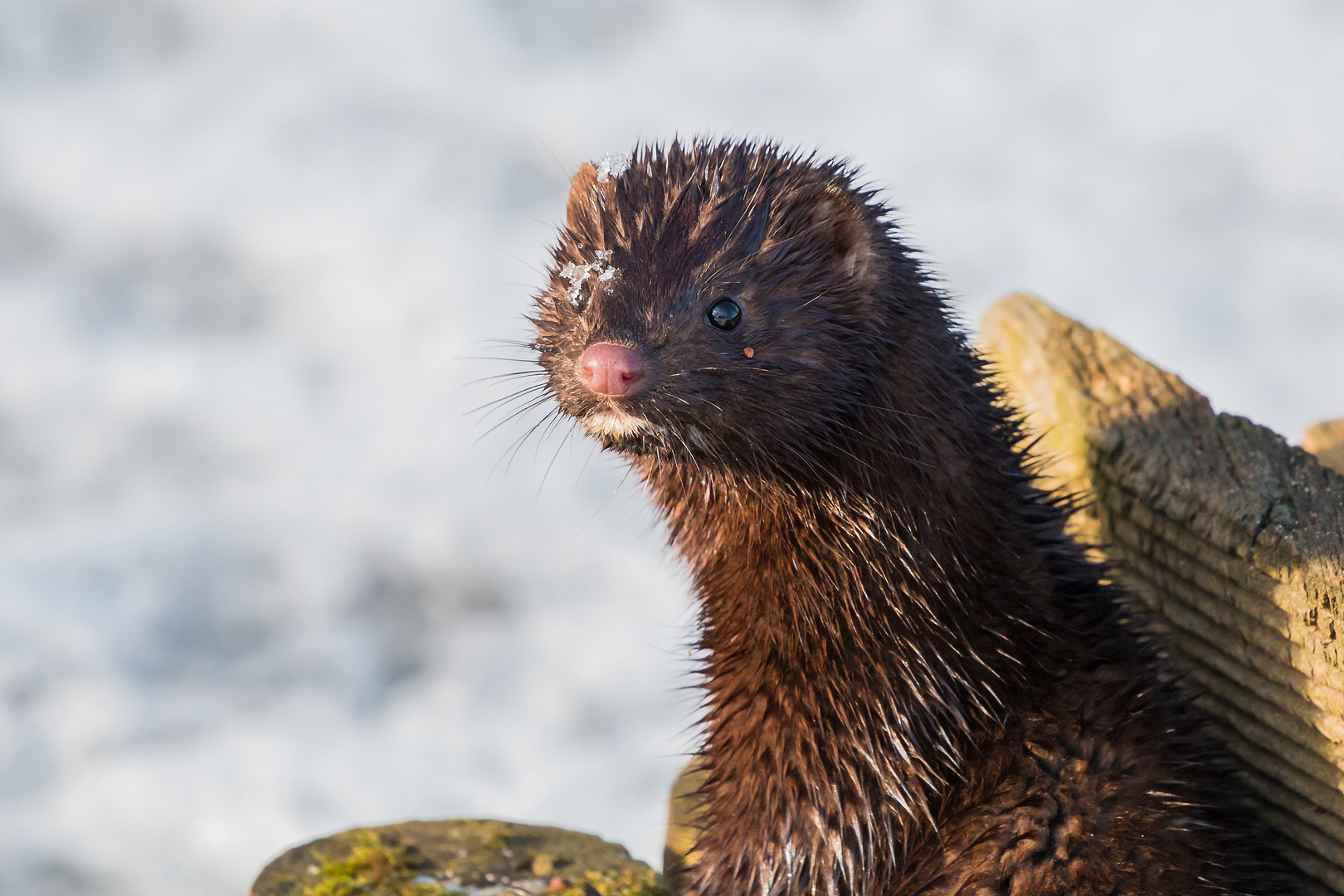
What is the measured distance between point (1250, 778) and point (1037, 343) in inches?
66.5

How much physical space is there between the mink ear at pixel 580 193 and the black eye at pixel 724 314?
558mm

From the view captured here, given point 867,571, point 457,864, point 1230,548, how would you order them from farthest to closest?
point 457,864, point 1230,548, point 867,571

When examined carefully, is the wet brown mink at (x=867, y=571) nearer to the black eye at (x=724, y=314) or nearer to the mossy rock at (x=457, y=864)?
the black eye at (x=724, y=314)

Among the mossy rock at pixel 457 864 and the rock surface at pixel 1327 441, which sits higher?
the rock surface at pixel 1327 441

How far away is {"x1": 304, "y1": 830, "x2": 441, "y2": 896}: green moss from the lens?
431 cm

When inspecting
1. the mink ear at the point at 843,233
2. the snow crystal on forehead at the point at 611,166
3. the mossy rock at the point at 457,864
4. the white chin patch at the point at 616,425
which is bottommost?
the mossy rock at the point at 457,864

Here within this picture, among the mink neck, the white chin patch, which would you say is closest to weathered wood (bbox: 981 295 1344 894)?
the mink neck

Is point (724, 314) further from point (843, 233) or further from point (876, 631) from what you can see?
point (876, 631)

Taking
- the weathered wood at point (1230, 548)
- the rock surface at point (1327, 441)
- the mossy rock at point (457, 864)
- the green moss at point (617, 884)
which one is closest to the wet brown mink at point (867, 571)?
the weathered wood at point (1230, 548)

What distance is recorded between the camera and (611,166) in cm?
367

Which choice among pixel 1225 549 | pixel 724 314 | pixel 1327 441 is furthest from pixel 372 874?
pixel 1327 441

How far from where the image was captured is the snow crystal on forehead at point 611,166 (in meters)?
3.64

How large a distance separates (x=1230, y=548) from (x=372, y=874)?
2.88 metres

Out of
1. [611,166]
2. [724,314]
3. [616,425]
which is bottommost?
[616,425]
